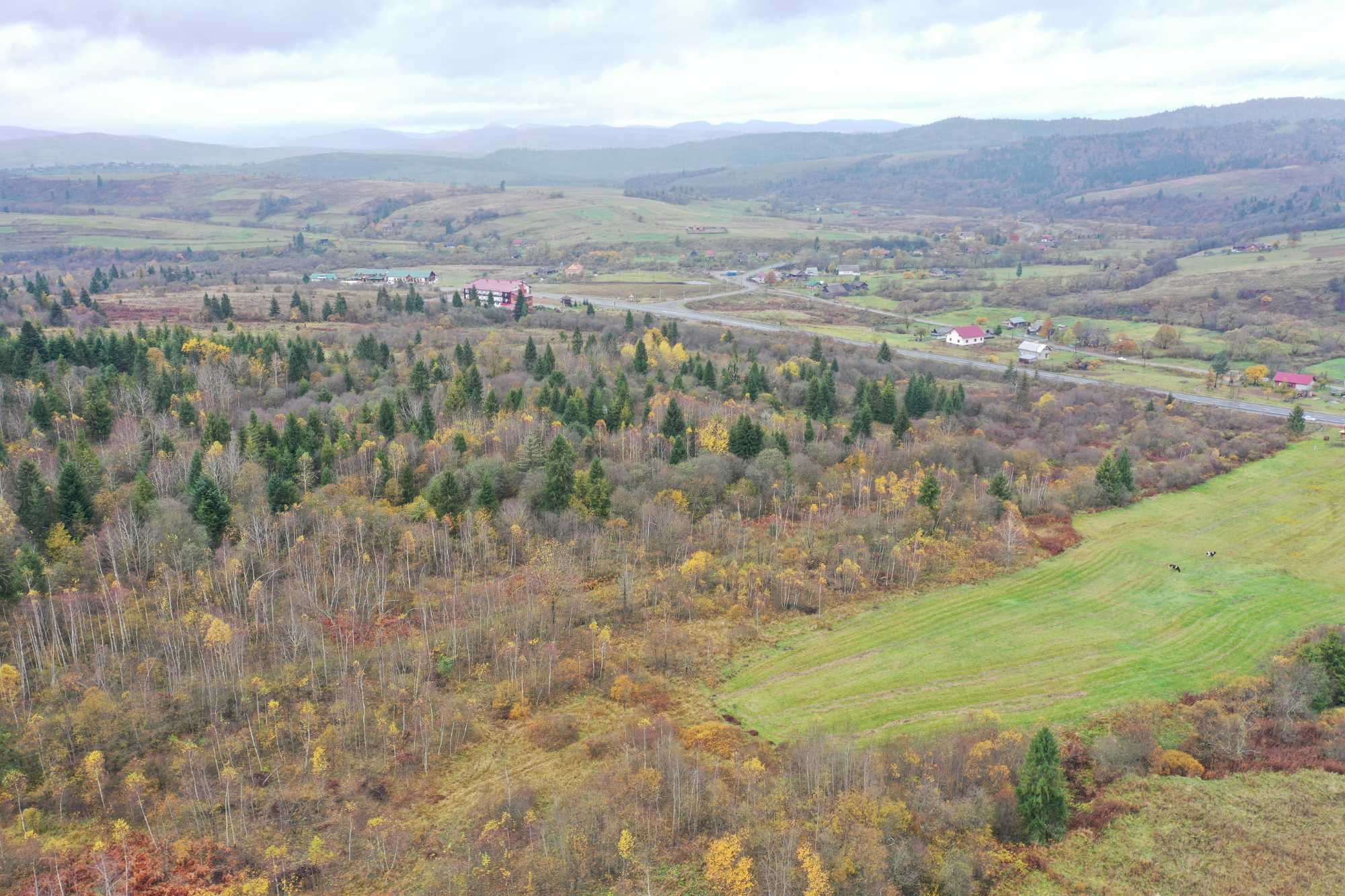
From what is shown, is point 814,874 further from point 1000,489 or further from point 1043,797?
point 1000,489

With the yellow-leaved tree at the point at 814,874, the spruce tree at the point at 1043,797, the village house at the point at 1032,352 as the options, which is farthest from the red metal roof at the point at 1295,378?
the yellow-leaved tree at the point at 814,874

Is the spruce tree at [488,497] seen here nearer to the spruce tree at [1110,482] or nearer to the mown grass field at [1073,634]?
the mown grass field at [1073,634]

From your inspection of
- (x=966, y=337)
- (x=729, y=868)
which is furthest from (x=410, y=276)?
(x=729, y=868)

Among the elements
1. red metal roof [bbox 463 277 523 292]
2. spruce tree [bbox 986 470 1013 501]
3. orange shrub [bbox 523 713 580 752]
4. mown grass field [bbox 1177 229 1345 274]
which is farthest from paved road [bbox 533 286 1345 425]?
mown grass field [bbox 1177 229 1345 274]

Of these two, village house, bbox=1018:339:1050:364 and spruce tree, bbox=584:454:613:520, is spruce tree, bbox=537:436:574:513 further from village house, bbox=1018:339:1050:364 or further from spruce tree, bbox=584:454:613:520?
village house, bbox=1018:339:1050:364

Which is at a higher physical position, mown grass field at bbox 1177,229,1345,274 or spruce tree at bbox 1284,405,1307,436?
mown grass field at bbox 1177,229,1345,274

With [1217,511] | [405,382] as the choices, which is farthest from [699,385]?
[1217,511]

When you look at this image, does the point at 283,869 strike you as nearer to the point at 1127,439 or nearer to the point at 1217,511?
the point at 1217,511

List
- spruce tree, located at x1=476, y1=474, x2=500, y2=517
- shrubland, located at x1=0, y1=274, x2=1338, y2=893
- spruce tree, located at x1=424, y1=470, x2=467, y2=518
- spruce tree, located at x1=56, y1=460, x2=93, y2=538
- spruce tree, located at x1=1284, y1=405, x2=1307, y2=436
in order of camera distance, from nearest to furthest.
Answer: shrubland, located at x1=0, y1=274, x2=1338, y2=893
spruce tree, located at x1=56, y1=460, x2=93, y2=538
spruce tree, located at x1=424, y1=470, x2=467, y2=518
spruce tree, located at x1=476, y1=474, x2=500, y2=517
spruce tree, located at x1=1284, y1=405, x2=1307, y2=436
